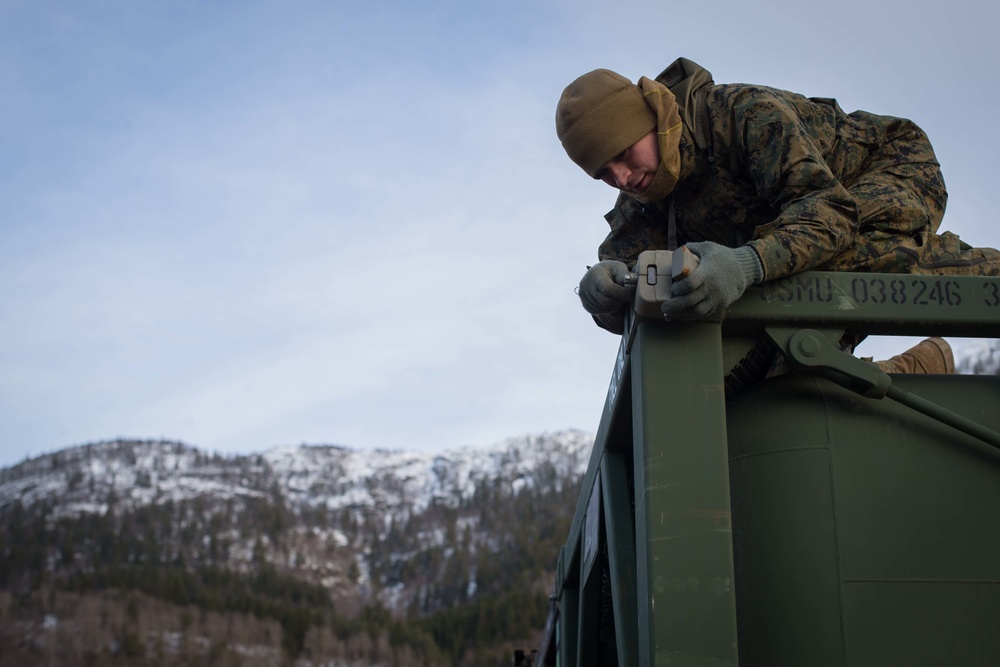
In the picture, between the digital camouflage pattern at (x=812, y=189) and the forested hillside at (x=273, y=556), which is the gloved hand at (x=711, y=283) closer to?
the digital camouflage pattern at (x=812, y=189)

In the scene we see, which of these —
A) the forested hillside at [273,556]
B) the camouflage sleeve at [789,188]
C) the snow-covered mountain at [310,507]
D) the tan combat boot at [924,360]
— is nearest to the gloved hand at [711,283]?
the camouflage sleeve at [789,188]

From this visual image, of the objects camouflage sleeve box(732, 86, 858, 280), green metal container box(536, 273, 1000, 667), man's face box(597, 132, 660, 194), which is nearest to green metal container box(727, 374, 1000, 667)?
green metal container box(536, 273, 1000, 667)

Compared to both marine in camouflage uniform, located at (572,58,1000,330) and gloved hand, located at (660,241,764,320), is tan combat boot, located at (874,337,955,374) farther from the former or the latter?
gloved hand, located at (660,241,764,320)

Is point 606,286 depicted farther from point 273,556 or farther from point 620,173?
point 273,556

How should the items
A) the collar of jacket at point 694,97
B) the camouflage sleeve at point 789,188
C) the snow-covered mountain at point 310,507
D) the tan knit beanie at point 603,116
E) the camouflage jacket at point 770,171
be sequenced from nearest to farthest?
the camouflage sleeve at point 789,188 → the camouflage jacket at point 770,171 → the tan knit beanie at point 603,116 → the collar of jacket at point 694,97 → the snow-covered mountain at point 310,507

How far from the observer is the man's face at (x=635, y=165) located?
2.88 meters

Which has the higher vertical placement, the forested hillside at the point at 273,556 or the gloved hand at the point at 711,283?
the forested hillside at the point at 273,556

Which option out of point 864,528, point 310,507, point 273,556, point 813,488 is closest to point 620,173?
point 813,488

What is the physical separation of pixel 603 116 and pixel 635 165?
0.57 ft

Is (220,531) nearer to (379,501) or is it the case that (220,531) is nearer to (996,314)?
(379,501)

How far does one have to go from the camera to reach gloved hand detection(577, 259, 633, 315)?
2.60 meters

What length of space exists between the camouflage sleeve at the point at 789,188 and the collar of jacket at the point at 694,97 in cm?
9

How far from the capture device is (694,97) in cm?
295

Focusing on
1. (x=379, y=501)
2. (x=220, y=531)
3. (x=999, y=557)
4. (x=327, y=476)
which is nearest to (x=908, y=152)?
(x=999, y=557)
